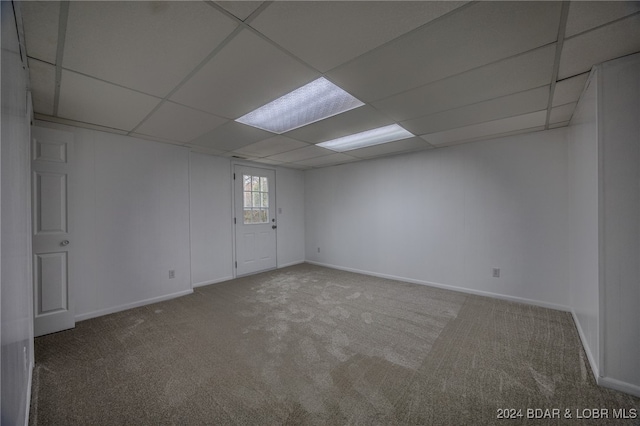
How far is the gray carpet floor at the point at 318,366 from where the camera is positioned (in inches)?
62.3

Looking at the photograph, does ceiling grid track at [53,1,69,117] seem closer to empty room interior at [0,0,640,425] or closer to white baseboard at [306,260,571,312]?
empty room interior at [0,0,640,425]

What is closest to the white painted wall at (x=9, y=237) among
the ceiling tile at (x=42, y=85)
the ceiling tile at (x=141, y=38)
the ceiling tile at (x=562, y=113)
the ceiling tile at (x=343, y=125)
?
the ceiling tile at (x=141, y=38)

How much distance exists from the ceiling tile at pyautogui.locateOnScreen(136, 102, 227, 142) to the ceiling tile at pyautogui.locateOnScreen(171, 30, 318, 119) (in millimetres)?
201

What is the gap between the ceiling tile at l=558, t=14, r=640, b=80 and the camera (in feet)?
4.64

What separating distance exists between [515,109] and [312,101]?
2.03 metres

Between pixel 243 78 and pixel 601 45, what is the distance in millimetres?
2379

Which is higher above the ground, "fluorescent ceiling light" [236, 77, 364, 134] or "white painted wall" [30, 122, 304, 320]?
"fluorescent ceiling light" [236, 77, 364, 134]

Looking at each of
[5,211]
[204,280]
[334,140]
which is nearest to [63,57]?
[5,211]

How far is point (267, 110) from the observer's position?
247 cm

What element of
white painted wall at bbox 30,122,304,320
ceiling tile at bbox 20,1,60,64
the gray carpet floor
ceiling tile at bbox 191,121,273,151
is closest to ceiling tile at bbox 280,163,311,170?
white painted wall at bbox 30,122,304,320

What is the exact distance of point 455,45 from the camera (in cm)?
152

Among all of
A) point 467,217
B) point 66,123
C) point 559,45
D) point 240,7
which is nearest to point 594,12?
point 559,45

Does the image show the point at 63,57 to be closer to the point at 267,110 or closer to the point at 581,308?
the point at 267,110

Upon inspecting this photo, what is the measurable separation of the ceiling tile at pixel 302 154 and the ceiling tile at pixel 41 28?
2.73 meters
